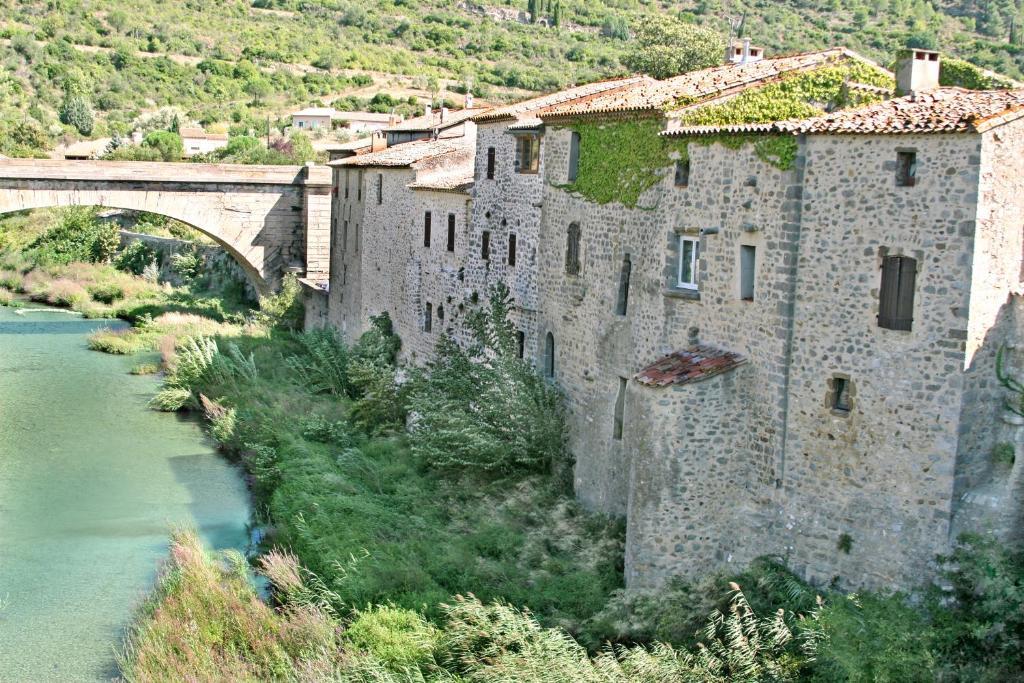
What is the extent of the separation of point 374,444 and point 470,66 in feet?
173

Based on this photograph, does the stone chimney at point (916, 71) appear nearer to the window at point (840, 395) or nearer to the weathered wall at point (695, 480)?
the window at point (840, 395)

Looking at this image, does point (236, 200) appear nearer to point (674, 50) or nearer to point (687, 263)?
point (674, 50)

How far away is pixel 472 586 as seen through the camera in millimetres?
14508

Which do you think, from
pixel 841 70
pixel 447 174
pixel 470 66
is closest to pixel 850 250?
pixel 841 70

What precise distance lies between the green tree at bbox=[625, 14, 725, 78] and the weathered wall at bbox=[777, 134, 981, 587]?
73.7 ft

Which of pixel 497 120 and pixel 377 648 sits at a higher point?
pixel 497 120

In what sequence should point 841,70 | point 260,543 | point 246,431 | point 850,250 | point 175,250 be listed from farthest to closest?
point 175,250
point 246,431
point 260,543
point 841,70
point 850,250

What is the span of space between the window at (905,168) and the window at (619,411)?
202 inches

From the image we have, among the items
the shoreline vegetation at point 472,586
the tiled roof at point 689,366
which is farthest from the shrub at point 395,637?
the tiled roof at point 689,366

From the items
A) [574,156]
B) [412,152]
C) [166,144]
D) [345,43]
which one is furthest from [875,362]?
[345,43]

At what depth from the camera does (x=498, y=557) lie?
611 inches

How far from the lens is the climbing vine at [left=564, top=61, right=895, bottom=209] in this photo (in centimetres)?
1377

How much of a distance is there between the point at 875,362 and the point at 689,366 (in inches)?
91.2

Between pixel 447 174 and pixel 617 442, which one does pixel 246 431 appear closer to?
pixel 447 174
